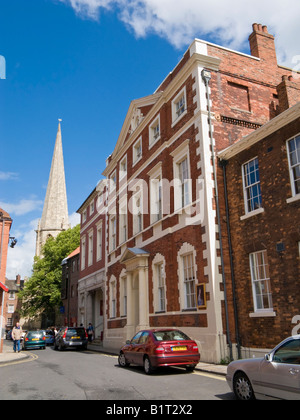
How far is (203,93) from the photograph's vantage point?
645 inches

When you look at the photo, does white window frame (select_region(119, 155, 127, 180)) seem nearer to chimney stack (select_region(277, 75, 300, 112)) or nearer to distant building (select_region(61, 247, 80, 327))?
chimney stack (select_region(277, 75, 300, 112))

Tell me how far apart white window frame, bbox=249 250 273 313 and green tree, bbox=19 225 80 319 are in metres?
39.1

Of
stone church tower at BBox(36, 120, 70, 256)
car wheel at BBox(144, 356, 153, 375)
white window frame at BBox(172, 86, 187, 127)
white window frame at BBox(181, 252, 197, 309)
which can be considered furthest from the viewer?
stone church tower at BBox(36, 120, 70, 256)

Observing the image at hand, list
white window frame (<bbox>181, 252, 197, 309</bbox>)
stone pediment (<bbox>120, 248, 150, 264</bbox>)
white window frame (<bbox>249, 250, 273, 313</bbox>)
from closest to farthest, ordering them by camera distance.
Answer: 1. white window frame (<bbox>249, 250, 273, 313</bbox>)
2. white window frame (<bbox>181, 252, 197, 309</bbox>)
3. stone pediment (<bbox>120, 248, 150, 264</bbox>)

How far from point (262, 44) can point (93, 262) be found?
21.3 meters

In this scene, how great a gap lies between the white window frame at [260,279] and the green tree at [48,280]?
39.1 m

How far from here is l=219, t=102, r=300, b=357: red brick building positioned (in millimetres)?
11539

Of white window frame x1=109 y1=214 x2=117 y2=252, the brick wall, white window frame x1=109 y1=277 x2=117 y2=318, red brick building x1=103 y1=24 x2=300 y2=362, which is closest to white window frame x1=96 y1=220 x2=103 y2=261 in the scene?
white window frame x1=109 y1=214 x2=117 y2=252

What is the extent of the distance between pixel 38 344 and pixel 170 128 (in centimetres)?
1908

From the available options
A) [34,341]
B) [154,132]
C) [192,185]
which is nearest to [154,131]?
[154,132]

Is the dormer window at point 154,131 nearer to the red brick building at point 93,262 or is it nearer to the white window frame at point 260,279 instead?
the white window frame at point 260,279
